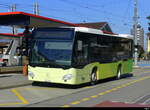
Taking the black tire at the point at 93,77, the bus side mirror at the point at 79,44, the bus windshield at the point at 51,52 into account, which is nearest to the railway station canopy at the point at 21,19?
the bus windshield at the point at 51,52

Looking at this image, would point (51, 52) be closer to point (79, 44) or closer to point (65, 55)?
point (65, 55)

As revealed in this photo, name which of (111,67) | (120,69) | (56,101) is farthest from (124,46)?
(56,101)

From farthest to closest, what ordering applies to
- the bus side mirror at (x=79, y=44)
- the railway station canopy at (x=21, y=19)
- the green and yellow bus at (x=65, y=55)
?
the railway station canopy at (x=21, y=19), the bus side mirror at (x=79, y=44), the green and yellow bus at (x=65, y=55)

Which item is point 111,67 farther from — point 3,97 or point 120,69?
point 3,97

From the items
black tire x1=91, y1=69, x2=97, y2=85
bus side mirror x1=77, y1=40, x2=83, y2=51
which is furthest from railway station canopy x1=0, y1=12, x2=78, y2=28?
black tire x1=91, y1=69, x2=97, y2=85

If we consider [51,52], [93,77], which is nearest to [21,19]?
[51,52]

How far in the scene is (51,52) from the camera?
50.1ft

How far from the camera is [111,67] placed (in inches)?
784

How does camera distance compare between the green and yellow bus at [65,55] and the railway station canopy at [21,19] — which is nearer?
the green and yellow bus at [65,55]

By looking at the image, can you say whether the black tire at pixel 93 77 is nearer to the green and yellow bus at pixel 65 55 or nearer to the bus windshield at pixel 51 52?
the green and yellow bus at pixel 65 55

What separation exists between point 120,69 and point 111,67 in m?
2.30

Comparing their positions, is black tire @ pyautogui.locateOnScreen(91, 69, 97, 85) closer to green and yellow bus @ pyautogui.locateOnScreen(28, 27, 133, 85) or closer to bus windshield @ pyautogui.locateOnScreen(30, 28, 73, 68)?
green and yellow bus @ pyautogui.locateOnScreen(28, 27, 133, 85)

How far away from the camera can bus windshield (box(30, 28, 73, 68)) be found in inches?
589

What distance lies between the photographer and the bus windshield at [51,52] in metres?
15.0
